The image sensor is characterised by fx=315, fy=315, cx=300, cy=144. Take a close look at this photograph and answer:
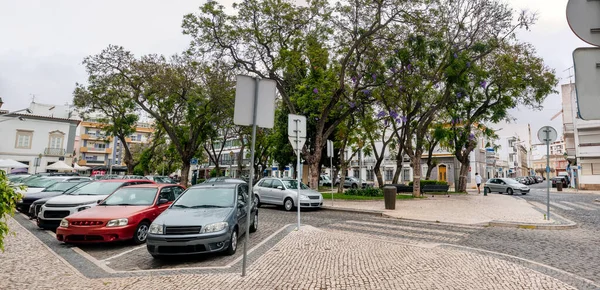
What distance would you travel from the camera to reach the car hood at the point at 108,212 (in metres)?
7.14

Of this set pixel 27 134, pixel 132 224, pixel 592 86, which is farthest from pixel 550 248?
pixel 27 134

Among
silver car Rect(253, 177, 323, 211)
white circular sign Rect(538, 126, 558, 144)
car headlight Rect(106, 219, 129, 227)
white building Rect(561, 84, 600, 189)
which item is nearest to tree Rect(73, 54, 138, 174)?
silver car Rect(253, 177, 323, 211)

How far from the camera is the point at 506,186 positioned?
2872 centimetres

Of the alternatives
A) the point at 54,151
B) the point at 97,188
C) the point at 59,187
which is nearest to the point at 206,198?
the point at 97,188

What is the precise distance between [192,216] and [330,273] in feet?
9.98

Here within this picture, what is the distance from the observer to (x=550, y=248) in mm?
7137

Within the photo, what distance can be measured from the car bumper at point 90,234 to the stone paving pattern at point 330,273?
481 mm

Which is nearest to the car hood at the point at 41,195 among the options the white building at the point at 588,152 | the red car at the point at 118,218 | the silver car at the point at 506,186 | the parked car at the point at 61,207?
the parked car at the point at 61,207

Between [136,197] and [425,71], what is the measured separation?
16549mm

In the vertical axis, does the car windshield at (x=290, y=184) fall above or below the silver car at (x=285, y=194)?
above

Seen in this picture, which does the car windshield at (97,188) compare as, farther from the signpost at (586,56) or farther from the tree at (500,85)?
the tree at (500,85)

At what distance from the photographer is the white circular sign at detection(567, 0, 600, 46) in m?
2.25

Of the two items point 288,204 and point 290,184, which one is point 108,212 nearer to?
point 288,204

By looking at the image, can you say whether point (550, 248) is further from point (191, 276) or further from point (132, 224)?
point (132, 224)
